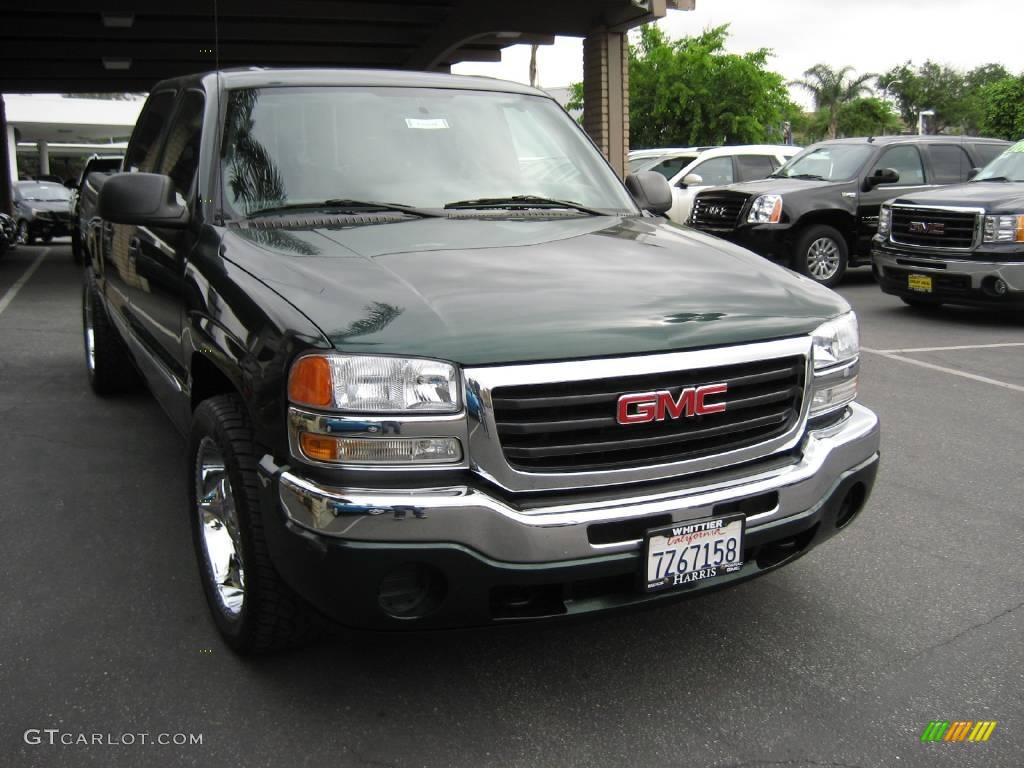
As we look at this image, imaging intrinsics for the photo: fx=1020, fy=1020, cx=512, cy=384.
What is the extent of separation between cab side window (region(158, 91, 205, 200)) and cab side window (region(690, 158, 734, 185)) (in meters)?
11.7

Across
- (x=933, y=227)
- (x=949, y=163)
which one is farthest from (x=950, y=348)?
(x=949, y=163)

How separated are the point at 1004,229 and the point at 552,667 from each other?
7708 mm

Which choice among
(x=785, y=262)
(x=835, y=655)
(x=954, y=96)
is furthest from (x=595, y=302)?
(x=954, y=96)

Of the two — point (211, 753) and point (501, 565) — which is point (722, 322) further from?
point (211, 753)

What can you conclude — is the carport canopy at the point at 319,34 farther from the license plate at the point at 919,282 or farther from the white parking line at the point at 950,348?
the white parking line at the point at 950,348

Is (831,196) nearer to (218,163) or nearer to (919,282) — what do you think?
(919,282)

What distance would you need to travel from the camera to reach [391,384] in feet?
8.20

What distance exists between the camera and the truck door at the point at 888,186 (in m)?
12.1

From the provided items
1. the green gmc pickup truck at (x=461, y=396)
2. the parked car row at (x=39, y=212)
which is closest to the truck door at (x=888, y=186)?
the green gmc pickup truck at (x=461, y=396)

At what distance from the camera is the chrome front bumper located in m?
2.45

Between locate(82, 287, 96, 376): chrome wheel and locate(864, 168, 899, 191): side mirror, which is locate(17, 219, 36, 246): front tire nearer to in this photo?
locate(82, 287, 96, 376): chrome wheel

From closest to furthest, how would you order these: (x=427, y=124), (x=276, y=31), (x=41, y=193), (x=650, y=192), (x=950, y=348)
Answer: (x=427, y=124)
(x=650, y=192)
(x=950, y=348)
(x=276, y=31)
(x=41, y=193)

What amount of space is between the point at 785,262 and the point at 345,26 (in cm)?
890

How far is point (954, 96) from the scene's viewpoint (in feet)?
198
